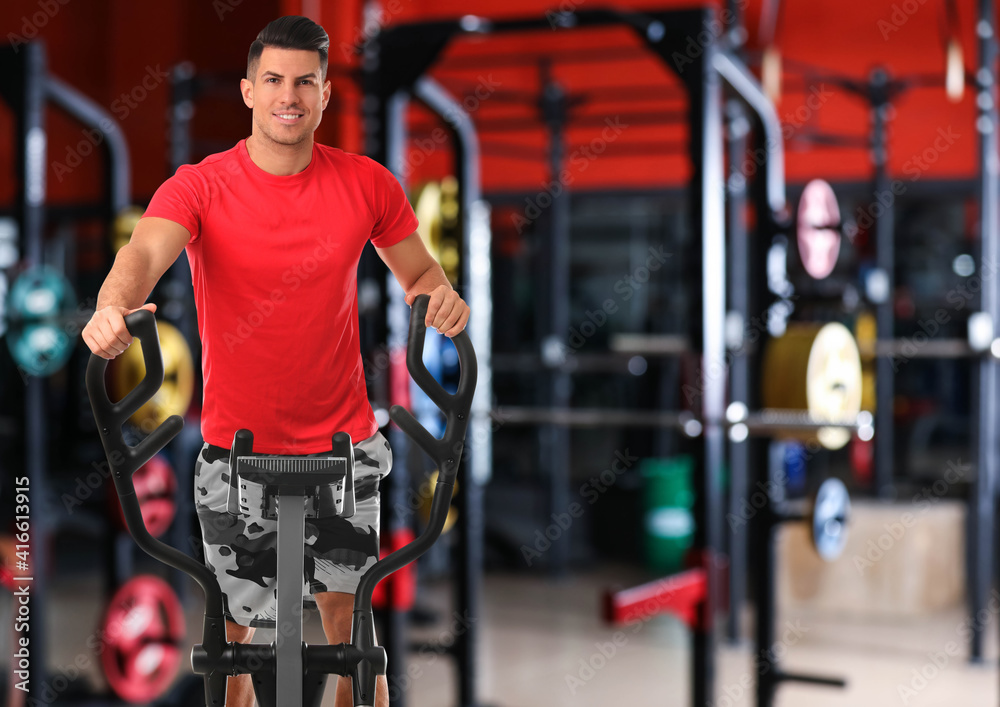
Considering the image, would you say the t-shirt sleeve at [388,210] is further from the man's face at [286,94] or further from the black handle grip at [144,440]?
the black handle grip at [144,440]

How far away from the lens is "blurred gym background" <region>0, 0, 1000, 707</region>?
349 cm

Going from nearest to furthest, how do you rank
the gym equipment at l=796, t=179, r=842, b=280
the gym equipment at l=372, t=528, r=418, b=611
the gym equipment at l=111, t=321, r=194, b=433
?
the gym equipment at l=372, t=528, r=418, b=611, the gym equipment at l=796, t=179, r=842, b=280, the gym equipment at l=111, t=321, r=194, b=433

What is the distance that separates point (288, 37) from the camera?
3.26 ft

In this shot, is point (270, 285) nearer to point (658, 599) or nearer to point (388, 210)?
point (388, 210)

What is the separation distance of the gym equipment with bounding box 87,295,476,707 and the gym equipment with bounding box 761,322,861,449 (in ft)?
8.08

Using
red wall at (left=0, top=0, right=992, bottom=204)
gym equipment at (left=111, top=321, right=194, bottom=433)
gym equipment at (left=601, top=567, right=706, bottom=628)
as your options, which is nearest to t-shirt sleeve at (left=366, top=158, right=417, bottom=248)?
gym equipment at (left=601, top=567, right=706, bottom=628)

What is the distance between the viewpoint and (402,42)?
3480 millimetres

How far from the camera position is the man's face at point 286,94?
39.2 inches

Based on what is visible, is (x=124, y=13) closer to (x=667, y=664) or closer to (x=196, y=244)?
(x=667, y=664)

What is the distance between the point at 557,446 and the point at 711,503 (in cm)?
342

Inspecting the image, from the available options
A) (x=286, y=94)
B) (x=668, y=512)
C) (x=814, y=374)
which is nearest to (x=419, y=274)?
(x=286, y=94)

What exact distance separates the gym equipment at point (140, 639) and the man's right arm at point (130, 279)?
3153 mm

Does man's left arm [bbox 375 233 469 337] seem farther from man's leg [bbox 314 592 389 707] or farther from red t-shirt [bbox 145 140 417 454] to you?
man's leg [bbox 314 592 389 707]

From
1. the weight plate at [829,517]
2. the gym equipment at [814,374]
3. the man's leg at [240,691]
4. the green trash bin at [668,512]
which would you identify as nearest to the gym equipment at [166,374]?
the gym equipment at [814,374]
